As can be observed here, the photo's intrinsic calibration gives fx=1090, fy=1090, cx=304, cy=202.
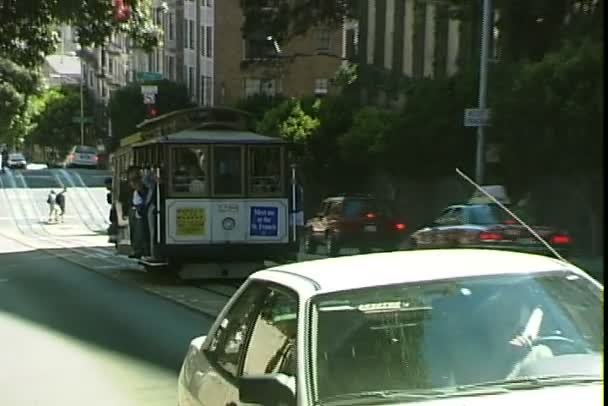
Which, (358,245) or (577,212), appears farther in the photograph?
(358,245)

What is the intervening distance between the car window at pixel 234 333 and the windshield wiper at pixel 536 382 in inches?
49.6

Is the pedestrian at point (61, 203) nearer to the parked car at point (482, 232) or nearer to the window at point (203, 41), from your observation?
the window at point (203, 41)

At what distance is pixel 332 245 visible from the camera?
92.9ft

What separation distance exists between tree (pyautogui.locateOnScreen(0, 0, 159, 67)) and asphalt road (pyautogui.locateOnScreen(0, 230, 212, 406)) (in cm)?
417

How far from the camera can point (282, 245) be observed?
19.1m

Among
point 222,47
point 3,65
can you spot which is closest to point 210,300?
point 3,65

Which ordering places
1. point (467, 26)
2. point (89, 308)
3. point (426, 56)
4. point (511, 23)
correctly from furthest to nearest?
point (426, 56)
point (467, 26)
point (511, 23)
point (89, 308)

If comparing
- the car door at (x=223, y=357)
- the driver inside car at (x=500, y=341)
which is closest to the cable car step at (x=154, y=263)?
the car door at (x=223, y=357)

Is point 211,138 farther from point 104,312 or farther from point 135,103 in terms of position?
point 135,103

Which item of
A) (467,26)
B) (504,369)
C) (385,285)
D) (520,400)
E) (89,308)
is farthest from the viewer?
(467,26)

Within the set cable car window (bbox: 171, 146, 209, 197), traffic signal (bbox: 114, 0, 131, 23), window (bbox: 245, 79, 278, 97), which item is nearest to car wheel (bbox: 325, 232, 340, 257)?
cable car window (bbox: 171, 146, 209, 197)

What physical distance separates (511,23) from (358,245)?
6.83 metres

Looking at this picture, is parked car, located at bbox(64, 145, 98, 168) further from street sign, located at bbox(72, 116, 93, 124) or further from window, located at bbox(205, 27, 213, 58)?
window, located at bbox(205, 27, 213, 58)

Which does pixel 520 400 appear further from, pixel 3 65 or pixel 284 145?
pixel 3 65
